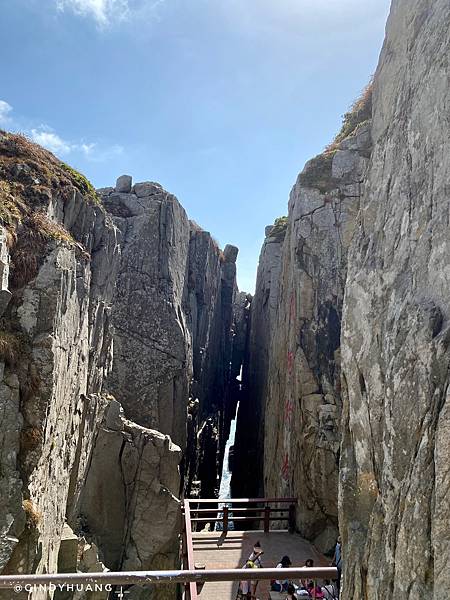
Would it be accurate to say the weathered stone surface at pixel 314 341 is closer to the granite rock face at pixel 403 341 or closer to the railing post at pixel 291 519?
the railing post at pixel 291 519

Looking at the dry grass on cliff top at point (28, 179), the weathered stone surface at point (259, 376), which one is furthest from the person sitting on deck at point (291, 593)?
the weathered stone surface at point (259, 376)

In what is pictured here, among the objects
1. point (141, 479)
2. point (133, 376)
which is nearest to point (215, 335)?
point (133, 376)

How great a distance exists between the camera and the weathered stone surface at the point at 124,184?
94.8 ft

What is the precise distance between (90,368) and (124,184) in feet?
56.5

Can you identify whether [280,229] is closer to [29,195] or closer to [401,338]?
[29,195]

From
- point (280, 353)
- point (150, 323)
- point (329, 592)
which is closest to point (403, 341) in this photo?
point (329, 592)

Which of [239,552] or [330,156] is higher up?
[330,156]

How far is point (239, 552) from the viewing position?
41.4 feet

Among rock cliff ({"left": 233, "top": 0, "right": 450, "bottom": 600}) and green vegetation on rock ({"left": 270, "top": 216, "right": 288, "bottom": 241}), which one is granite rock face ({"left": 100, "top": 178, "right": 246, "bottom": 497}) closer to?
green vegetation on rock ({"left": 270, "top": 216, "right": 288, "bottom": 241})

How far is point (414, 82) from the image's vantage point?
4211 millimetres

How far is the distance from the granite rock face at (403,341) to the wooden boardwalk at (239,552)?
8.00 meters

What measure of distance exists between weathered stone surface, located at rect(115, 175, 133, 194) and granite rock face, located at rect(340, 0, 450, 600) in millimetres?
25156

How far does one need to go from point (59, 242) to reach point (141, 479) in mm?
11502

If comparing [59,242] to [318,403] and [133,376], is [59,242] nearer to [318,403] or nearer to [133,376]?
[318,403]
